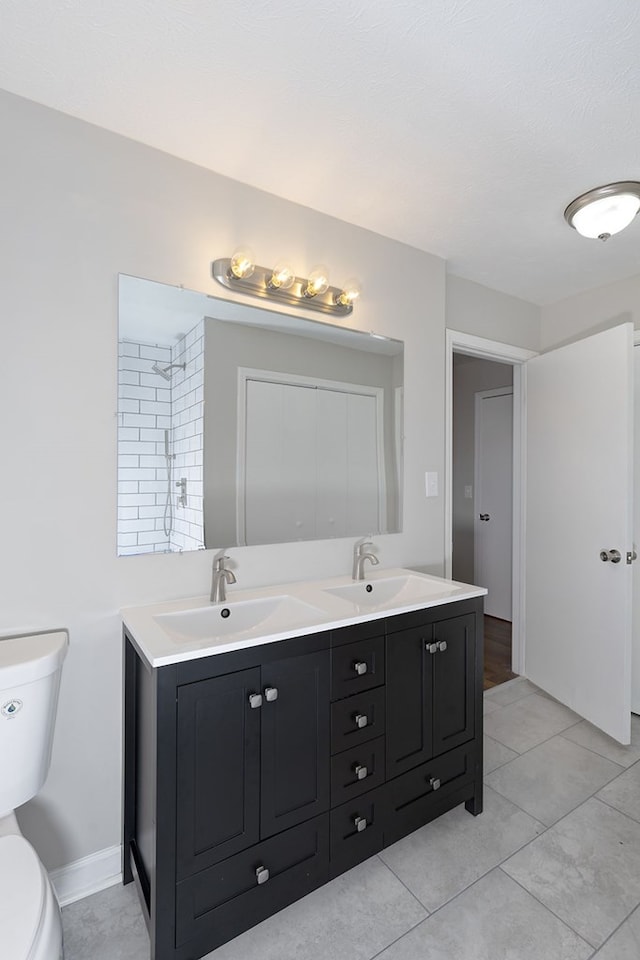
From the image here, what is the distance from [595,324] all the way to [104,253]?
105 inches

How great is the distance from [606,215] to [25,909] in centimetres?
272

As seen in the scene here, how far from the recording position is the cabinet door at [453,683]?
172 centimetres

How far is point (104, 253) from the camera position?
1538 mm

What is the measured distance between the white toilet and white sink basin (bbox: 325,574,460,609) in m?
0.96

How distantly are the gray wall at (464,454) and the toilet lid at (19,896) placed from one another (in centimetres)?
388

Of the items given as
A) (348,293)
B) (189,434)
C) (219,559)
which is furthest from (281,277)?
(219,559)

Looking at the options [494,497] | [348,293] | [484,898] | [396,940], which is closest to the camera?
[396,940]

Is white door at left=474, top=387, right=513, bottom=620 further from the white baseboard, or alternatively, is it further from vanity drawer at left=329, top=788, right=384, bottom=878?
the white baseboard

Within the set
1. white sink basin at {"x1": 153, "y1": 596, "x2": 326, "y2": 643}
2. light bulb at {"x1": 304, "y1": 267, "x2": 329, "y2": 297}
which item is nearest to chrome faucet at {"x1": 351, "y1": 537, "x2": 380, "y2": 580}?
white sink basin at {"x1": 153, "y1": 596, "x2": 326, "y2": 643}

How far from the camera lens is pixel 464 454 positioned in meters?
4.41

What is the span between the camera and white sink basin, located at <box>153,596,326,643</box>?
4.99 ft

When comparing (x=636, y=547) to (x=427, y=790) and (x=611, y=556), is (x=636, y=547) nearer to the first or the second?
(x=611, y=556)

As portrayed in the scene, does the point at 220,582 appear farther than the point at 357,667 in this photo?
Yes

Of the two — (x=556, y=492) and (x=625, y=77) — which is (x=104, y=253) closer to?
(x=625, y=77)
